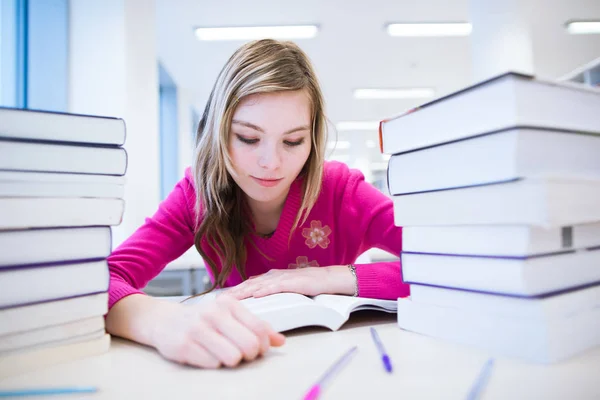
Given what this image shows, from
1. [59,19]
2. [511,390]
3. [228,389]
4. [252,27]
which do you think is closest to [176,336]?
[228,389]

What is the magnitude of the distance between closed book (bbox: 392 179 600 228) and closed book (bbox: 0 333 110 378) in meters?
0.42

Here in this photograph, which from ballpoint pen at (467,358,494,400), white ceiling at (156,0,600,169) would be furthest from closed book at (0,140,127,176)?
white ceiling at (156,0,600,169)

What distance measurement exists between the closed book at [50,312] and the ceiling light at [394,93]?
5.64 meters

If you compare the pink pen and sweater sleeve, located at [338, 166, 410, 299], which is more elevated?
sweater sleeve, located at [338, 166, 410, 299]

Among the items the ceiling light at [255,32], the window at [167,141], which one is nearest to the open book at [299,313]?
the ceiling light at [255,32]

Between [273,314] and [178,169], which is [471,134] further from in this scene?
[178,169]

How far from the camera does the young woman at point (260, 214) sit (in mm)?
636

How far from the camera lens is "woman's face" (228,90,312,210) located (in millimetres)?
787

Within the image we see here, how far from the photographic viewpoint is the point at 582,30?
13.2ft

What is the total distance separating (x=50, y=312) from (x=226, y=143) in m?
0.50

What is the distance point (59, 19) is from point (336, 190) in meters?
1.89

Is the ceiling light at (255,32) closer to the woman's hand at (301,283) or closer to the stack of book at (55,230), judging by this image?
the woman's hand at (301,283)

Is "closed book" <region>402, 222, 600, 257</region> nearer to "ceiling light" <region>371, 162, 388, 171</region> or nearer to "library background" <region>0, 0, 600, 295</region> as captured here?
"library background" <region>0, 0, 600, 295</region>

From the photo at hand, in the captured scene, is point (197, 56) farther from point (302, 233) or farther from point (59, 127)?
point (59, 127)
